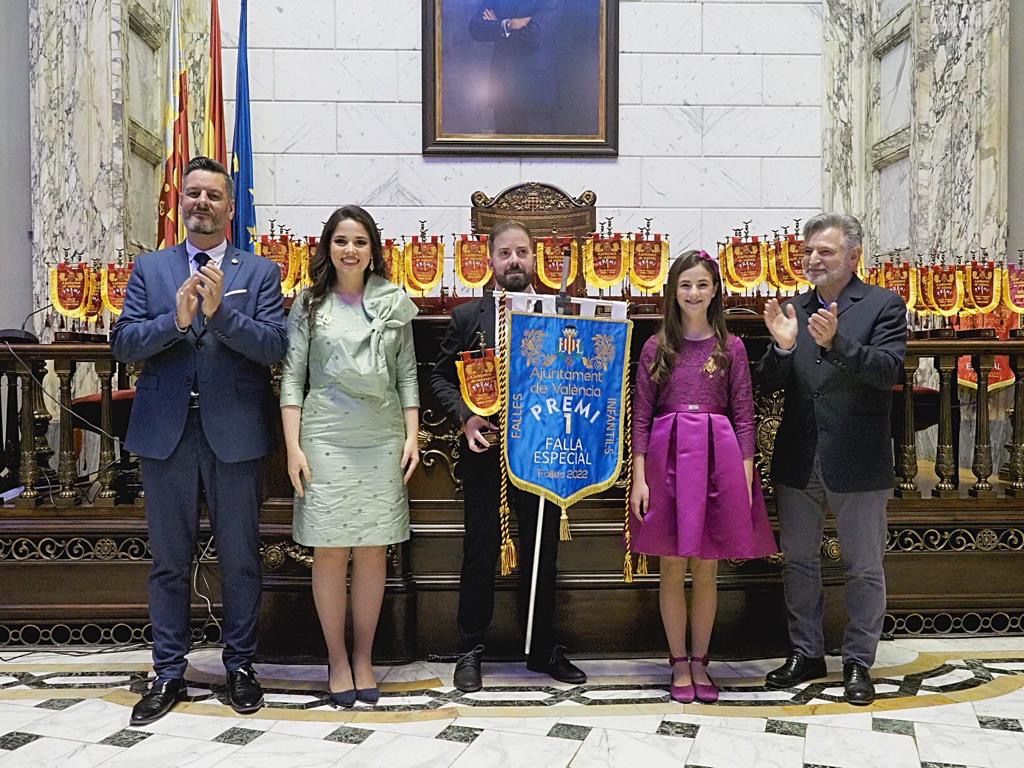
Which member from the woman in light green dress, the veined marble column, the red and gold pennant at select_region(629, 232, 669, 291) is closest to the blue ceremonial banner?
the woman in light green dress

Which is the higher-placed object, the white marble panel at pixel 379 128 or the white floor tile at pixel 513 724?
the white marble panel at pixel 379 128

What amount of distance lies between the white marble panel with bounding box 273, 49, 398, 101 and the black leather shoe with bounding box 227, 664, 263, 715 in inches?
Answer: 206

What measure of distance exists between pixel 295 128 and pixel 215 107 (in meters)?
0.80

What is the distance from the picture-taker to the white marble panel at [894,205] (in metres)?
6.81

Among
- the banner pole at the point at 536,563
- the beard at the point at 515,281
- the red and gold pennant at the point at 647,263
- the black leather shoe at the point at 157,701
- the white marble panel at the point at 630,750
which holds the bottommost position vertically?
the white marble panel at the point at 630,750

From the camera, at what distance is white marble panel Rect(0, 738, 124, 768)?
2.64 meters

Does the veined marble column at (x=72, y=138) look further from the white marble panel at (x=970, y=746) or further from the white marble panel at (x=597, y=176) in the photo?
the white marble panel at (x=970, y=746)

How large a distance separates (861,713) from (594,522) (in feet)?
4.01

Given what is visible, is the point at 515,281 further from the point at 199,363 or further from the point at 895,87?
the point at 895,87

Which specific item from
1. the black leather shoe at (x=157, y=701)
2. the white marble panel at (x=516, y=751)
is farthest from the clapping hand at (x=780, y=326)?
the black leather shoe at (x=157, y=701)

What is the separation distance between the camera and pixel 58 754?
2705 mm

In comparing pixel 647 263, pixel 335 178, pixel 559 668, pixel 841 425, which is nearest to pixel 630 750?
pixel 559 668

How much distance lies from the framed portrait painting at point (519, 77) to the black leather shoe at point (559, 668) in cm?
470

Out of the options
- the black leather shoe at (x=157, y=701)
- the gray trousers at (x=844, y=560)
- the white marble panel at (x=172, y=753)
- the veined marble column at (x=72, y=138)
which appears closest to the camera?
the white marble panel at (x=172, y=753)
